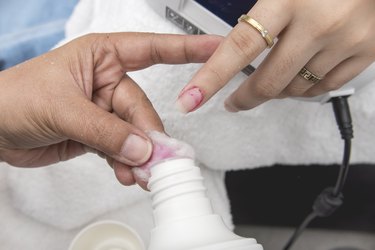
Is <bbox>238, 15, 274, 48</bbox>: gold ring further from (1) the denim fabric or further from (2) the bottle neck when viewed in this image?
(1) the denim fabric

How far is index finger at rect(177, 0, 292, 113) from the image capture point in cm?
32

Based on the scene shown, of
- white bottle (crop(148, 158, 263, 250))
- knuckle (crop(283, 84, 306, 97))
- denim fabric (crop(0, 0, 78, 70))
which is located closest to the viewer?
white bottle (crop(148, 158, 263, 250))

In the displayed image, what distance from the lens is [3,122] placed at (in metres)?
0.36

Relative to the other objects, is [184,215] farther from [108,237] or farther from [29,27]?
[29,27]

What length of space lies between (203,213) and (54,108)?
16 centimetres

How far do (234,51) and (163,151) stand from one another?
0.10 meters

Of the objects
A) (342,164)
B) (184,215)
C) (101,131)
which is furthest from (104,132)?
(342,164)


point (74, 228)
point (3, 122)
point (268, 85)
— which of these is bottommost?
point (74, 228)

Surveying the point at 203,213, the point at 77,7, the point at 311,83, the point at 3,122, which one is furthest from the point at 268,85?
the point at 77,7

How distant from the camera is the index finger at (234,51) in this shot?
0.32 metres

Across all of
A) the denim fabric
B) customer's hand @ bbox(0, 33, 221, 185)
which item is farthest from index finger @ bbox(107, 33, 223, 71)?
the denim fabric

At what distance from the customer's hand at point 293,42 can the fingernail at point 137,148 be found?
0.05 m

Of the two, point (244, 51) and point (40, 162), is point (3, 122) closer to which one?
point (40, 162)

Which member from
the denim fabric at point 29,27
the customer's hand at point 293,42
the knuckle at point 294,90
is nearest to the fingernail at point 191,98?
the customer's hand at point 293,42
